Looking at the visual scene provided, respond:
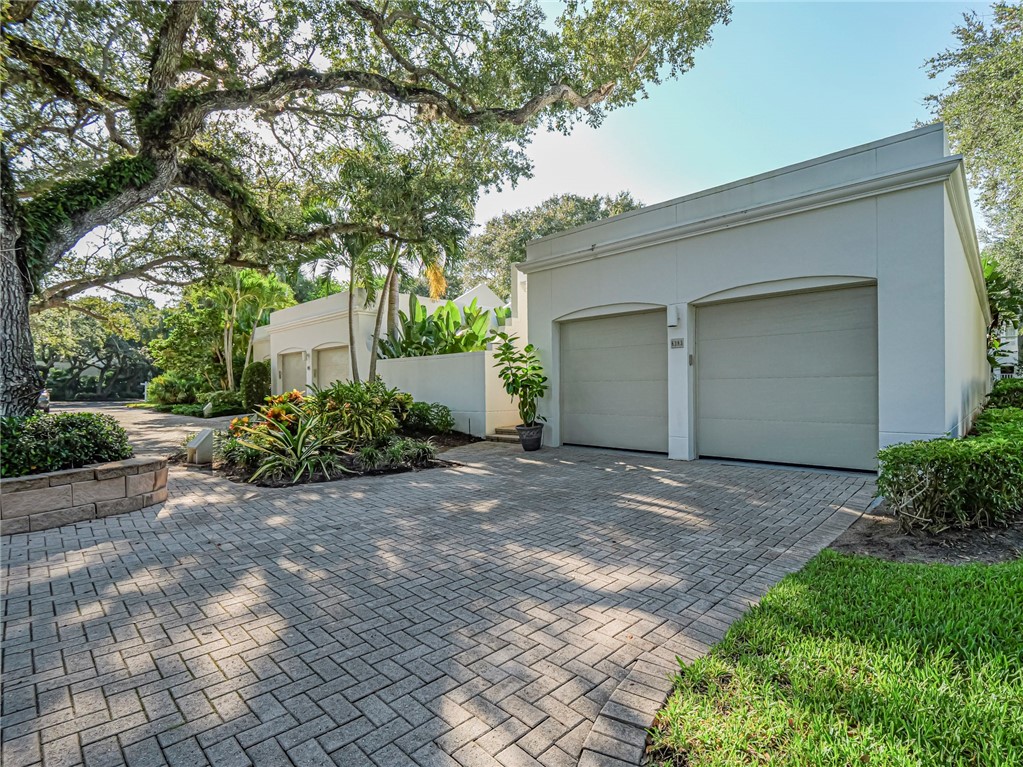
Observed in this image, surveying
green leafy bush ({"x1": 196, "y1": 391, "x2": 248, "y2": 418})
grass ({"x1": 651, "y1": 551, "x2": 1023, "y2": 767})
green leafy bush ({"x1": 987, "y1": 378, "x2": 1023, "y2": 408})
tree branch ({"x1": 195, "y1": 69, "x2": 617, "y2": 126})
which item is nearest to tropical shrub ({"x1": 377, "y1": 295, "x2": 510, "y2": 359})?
tree branch ({"x1": 195, "y1": 69, "x2": 617, "y2": 126})

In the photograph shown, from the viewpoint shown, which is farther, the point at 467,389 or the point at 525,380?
the point at 467,389

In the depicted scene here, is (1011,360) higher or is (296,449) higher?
(1011,360)

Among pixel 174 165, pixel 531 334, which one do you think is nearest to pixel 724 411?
pixel 531 334

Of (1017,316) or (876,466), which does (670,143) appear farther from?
(1017,316)

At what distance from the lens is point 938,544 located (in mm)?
3869

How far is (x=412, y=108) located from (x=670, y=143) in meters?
5.30

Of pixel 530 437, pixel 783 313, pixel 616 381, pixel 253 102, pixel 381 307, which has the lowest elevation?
pixel 530 437

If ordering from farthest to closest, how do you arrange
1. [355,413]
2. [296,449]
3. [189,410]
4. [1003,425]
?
[189,410], [355,413], [296,449], [1003,425]

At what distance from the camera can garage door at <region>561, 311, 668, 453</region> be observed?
28.6 ft

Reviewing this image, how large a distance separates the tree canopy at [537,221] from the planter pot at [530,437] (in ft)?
43.5

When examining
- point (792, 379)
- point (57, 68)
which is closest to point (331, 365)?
point (57, 68)

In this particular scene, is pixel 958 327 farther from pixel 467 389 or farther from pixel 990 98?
pixel 467 389

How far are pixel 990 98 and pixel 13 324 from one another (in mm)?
18237

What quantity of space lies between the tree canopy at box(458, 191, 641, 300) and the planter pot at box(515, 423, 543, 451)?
13.3 meters
